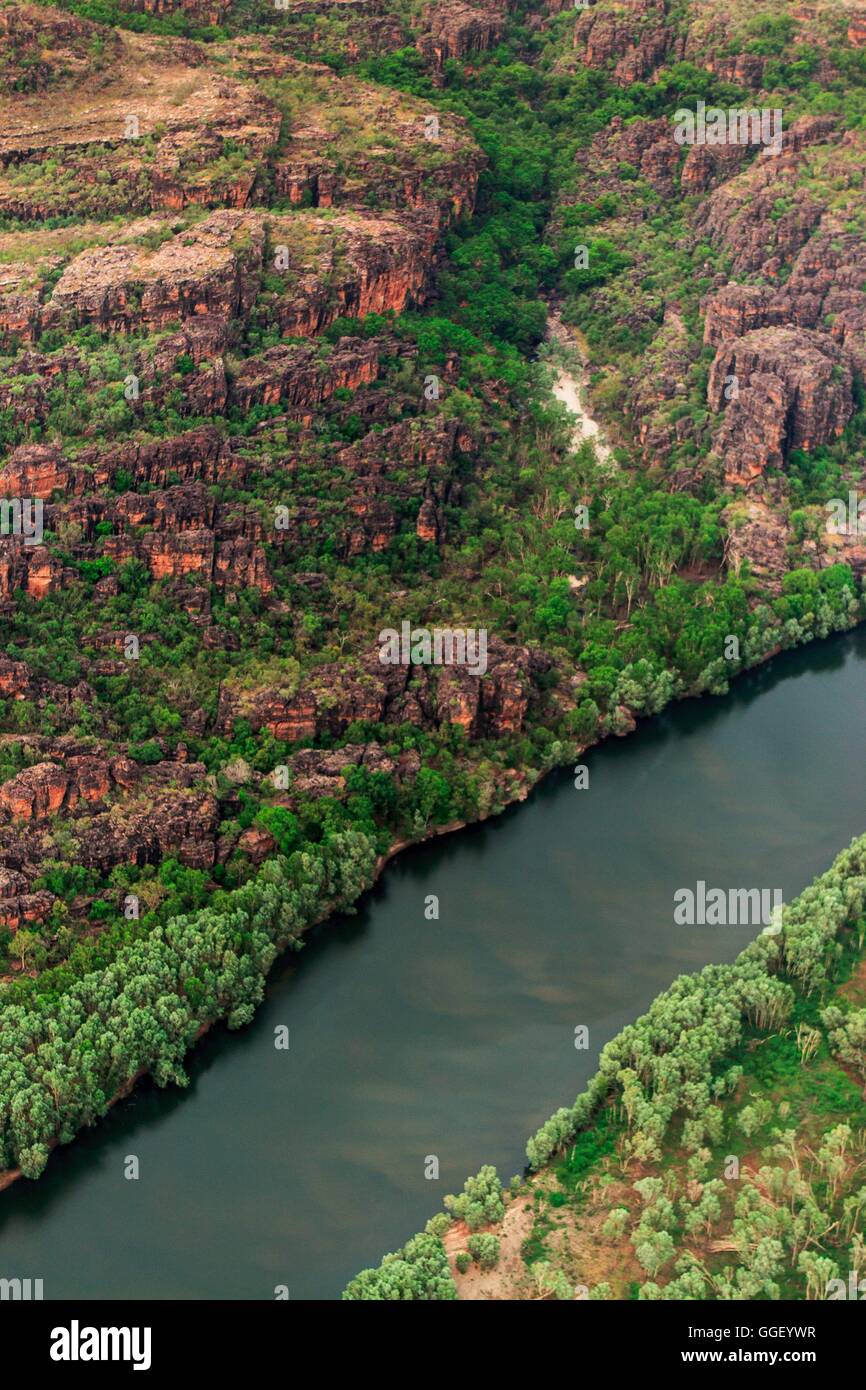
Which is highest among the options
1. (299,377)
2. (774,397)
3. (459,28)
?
(459,28)

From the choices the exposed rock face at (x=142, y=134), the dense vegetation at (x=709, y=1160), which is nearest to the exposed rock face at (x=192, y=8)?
the exposed rock face at (x=142, y=134)

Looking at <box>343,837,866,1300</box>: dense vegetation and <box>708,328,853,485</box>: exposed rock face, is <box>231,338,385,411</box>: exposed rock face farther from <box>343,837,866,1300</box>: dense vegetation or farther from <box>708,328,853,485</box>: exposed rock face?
<box>343,837,866,1300</box>: dense vegetation

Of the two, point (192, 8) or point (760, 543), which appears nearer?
point (760, 543)

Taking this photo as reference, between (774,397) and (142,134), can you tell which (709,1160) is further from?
(142,134)

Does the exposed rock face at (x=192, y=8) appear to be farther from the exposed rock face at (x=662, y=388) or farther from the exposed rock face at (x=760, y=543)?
the exposed rock face at (x=760, y=543)

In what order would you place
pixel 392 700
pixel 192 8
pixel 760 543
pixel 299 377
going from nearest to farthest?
pixel 392 700
pixel 299 377
pixel 760 543
pixel 192 8

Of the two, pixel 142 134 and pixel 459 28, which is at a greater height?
pixel 459 28

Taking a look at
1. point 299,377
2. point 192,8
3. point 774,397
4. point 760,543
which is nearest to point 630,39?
point 192,8

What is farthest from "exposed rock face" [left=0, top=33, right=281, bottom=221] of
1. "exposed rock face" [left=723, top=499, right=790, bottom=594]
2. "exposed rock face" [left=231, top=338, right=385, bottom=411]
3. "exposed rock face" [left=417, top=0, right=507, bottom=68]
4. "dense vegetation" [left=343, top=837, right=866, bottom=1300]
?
"dense vegetation" [left=343, top=837, right=866, bottom=1300]

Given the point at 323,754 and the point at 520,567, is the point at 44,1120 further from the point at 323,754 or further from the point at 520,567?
the point at 520,567
